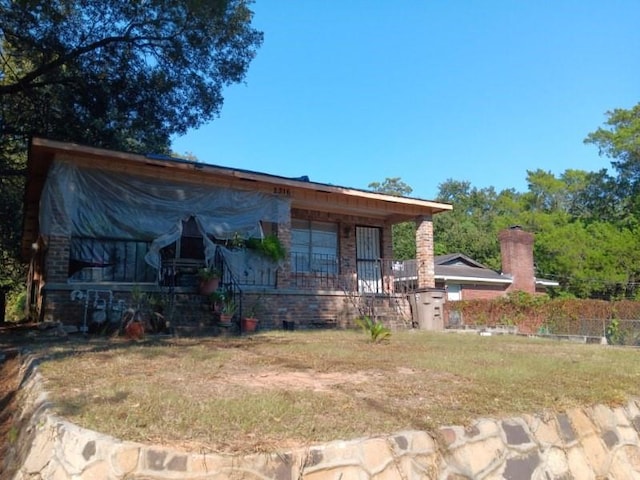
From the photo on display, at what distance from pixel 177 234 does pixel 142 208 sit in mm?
878

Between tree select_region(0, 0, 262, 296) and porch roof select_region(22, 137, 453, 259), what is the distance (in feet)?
8.59

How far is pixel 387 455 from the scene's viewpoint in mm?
3062

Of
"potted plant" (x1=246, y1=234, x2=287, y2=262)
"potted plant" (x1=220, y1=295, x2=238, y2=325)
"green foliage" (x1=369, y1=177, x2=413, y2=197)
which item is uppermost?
"green foliage" (x1=369, y1=177, x2=413, y2=197)

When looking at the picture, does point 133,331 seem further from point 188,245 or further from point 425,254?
point 425,254

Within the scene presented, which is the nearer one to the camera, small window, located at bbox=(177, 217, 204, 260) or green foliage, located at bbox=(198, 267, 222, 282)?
green foliage, located at bbox=(198, 267, 222, 282)

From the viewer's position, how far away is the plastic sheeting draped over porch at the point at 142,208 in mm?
9562

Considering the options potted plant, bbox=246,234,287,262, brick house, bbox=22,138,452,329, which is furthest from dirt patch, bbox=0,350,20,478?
potted plant, bbox=246,234,287,262

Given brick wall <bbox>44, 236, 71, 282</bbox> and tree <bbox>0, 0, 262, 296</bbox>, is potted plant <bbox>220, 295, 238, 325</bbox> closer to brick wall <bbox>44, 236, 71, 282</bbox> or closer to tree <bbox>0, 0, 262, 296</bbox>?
brick wall <bbox>44, 236, 71, 282</bbox>

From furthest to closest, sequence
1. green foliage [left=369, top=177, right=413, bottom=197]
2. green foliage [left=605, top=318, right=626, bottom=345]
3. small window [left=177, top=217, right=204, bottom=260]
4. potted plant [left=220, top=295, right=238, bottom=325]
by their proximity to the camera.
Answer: green foliage [left=369, top=177, right=413, bottom=197] < green foliage [left=605, top=318, right=626, bottom=345] < small window [left=177, top=217, right=204, bottom=260] < potted plant [left=220, top=295, right=238, bottom=325]

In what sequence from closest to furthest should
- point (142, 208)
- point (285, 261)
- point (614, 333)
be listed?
point (142, 208), point (285, 261), point (614, 333)

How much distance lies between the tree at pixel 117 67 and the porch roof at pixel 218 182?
2.62m

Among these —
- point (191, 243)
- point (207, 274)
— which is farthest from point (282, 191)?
point (207, 274)

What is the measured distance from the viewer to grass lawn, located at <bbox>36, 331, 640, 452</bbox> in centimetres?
309

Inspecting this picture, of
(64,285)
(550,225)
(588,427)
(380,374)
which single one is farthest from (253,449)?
(550,225)
